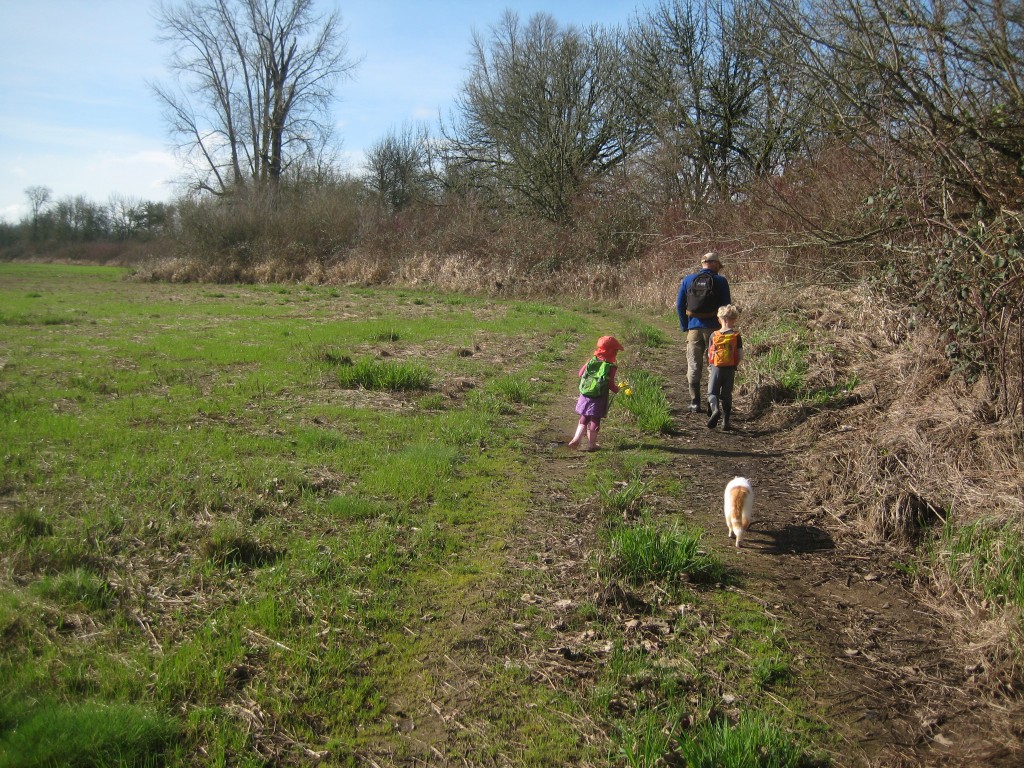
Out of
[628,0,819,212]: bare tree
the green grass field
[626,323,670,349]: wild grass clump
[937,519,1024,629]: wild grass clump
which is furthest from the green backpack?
[628,0,819,212]: bare tree

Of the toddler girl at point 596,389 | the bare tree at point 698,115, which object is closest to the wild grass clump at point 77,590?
the toddler girl at point 596,389

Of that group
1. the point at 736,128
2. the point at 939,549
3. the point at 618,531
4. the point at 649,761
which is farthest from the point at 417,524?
the point at 736,128

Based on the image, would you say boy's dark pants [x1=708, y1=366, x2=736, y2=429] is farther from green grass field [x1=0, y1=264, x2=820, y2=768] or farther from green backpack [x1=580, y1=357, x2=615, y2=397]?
green backpack [x1=580, y1=357, x2=615, y2=397]

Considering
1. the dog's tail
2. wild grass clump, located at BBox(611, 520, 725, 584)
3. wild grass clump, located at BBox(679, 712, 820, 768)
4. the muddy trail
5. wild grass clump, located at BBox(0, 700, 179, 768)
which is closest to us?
wild grass clump, located at BBox(0, 700, 179, 768)

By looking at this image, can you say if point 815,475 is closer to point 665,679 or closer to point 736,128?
point 665,679

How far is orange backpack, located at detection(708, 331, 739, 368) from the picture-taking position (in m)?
7.54

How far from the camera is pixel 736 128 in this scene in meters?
22.7

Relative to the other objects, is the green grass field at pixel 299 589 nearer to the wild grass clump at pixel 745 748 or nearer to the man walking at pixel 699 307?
the wild grass clump at pixel 745 748

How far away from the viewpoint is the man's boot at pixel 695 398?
8.48 meters

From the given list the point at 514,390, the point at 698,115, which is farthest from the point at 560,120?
the point at 514,390

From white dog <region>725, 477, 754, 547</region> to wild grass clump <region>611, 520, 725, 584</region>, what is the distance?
526mm

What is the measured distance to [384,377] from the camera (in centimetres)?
908

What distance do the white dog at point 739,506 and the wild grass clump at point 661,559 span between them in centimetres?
53

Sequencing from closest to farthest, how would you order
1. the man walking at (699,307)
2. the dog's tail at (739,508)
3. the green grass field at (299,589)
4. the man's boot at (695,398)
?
the green grass field at (299,589), the dog's tail at (739,508), the man walking at (699,307), the man's boot at (695,398)
